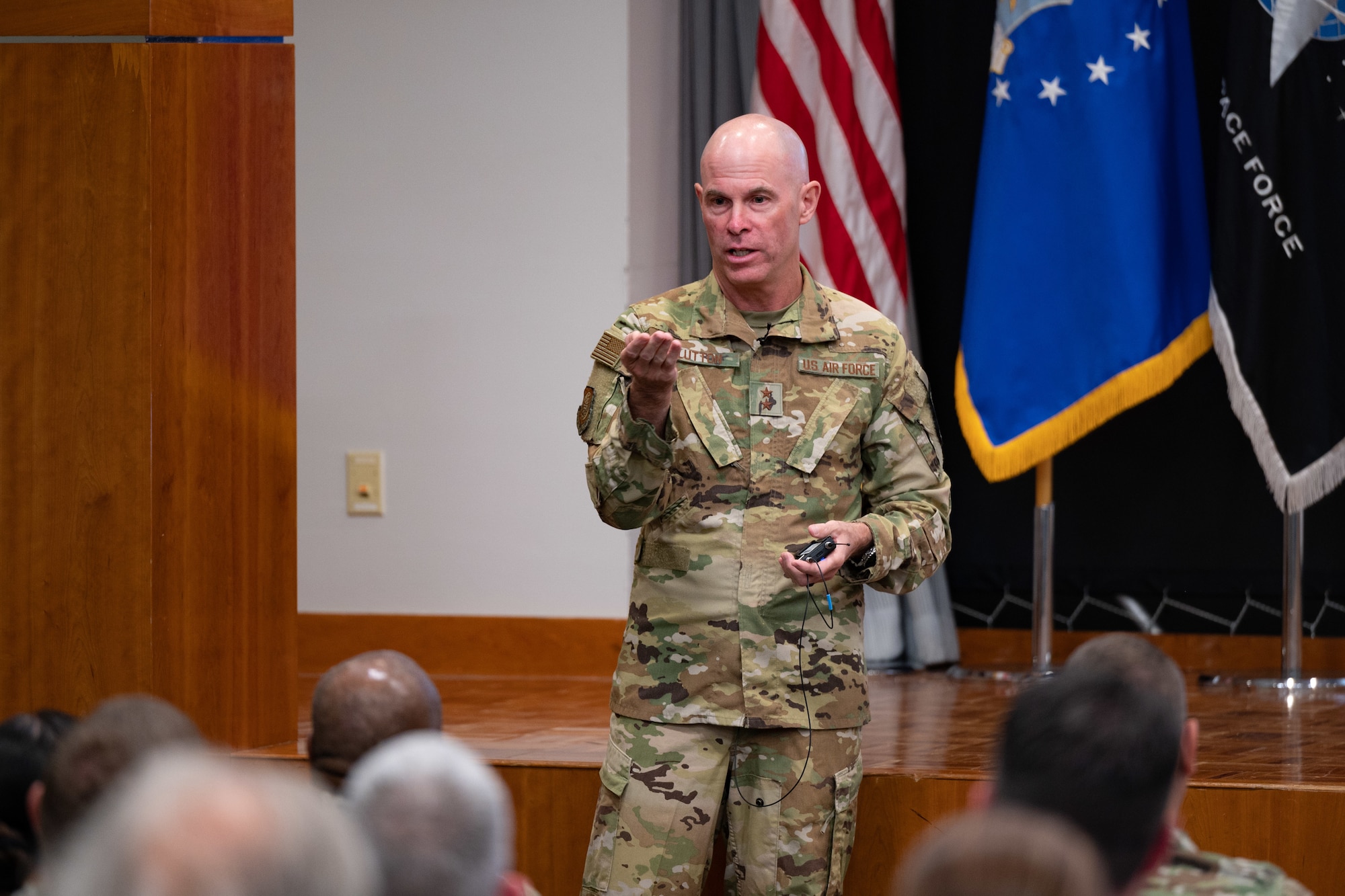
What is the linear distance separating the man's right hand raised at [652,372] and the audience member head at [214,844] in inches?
50.5

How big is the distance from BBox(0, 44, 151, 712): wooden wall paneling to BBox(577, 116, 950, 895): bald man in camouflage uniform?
112cm

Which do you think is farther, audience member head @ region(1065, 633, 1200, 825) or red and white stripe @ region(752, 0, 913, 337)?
red and white stripe @ region(752, 0, 913, 337)

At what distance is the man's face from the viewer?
249 cm

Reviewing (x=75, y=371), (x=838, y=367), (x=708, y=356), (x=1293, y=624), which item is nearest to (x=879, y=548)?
(x=838, y=367)

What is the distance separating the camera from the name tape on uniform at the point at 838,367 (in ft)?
8.34

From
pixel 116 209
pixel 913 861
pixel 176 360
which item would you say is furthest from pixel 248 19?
pixel 913 861

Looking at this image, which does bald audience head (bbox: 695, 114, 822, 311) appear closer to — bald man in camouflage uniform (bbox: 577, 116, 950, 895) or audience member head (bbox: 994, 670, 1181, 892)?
bald man in camouflage uniform (bbox: 577, 116, 950, 895)

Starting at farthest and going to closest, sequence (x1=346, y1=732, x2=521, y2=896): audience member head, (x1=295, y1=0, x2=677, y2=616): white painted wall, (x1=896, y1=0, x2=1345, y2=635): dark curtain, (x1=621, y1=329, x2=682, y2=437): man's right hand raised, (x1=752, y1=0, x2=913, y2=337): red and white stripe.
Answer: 1. (x1=295, y1=0, x2=677, y2=616): white painted wall
2. (x1=896, y1=0, x2=1345, y2=635): dark curtain
3. (x1=752, y1=0, x2=913, y2=337): red and white stripe
4. (x1=621, y1=329, x2=682, y2=437): man's right hand raised
5. (x1=346, y1=732, x2=521, y2=896): audience member head

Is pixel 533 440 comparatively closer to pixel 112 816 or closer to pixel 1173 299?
pixel 1173 299

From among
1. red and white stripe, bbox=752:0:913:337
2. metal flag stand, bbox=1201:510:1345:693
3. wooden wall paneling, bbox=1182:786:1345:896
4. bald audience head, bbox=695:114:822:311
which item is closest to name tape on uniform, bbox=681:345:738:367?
bald audience head, bbox=695:114:822:311

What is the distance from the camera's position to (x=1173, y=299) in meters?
4.19

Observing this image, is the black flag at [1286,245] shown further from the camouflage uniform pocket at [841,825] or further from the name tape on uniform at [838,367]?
the camouflage uniform pocket at [841,825]

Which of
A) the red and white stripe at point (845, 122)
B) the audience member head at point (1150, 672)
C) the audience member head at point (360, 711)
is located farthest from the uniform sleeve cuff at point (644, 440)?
the red and white stripe at point (845, 122)

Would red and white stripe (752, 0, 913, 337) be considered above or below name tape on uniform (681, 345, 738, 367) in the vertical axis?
above
